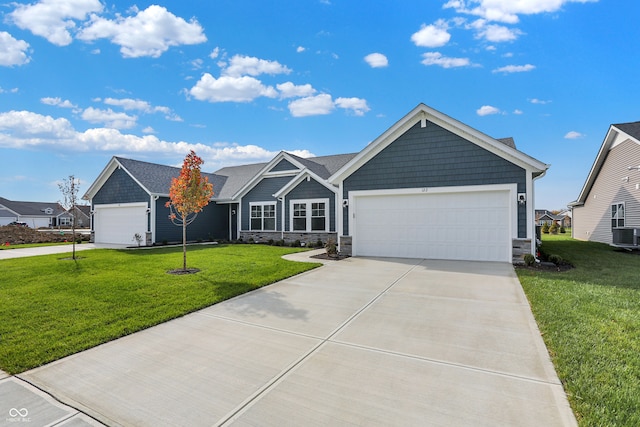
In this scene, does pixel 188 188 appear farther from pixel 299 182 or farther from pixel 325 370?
pixel 299 182

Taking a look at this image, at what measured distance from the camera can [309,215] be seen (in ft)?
54.6

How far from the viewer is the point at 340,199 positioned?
1238cm

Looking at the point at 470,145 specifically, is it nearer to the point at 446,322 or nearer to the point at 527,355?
the point at 446,322

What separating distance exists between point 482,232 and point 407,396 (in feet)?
30.0

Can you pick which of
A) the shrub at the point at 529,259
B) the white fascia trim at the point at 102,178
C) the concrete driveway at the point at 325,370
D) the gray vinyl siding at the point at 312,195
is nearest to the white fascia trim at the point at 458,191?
the shrub at the point at 529,259

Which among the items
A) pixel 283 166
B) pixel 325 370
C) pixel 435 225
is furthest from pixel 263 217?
pixel 325 370

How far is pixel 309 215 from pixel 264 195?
12.1ft

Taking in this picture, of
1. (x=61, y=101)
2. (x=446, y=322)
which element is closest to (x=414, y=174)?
(x=446, y=322)

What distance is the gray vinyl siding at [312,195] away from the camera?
52.7 feet

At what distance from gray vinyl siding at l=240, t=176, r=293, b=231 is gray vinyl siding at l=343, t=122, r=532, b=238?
6.51 m

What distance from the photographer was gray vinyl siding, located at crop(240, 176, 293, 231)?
1791 centimetres

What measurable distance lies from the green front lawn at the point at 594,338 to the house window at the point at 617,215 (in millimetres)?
10729

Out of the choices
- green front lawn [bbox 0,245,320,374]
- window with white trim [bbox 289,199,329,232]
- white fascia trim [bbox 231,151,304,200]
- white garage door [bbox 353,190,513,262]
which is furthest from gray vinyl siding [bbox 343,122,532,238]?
white fascia trim [bbox 231,151,304,200]

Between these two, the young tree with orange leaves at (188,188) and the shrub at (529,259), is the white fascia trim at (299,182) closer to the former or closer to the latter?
the young tree with orange leaves at (188,188)
